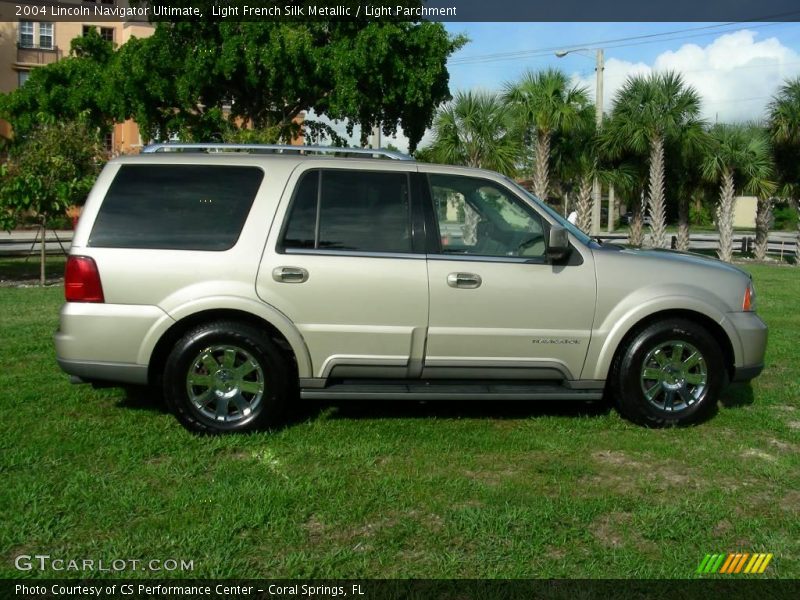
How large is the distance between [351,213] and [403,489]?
6.83ft

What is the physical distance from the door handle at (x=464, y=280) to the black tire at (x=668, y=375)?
1.19 m

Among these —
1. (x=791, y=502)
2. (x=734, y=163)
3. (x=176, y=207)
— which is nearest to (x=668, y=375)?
(x=791, y=502)

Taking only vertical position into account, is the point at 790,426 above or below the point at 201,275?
below

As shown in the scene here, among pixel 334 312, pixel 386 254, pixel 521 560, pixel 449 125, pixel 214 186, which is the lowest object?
pixel 521 560

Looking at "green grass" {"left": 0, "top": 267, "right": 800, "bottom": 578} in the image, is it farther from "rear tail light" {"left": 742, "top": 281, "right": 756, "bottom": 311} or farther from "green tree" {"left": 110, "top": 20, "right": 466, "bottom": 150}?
"green tree" {"left": 110, "top": 20, "right": 466, "bottom": 150}

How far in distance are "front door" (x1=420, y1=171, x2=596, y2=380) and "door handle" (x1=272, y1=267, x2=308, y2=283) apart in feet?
2.82

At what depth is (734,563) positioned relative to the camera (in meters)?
3.94

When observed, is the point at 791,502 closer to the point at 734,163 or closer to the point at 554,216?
the point at 554,216

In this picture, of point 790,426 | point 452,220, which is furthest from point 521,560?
point 790,426

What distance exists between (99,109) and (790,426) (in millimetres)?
26182

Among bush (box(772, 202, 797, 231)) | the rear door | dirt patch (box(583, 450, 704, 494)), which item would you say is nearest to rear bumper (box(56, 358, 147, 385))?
the rear door

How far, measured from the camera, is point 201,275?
572 cm

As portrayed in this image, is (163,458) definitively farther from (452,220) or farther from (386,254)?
(452,220)
